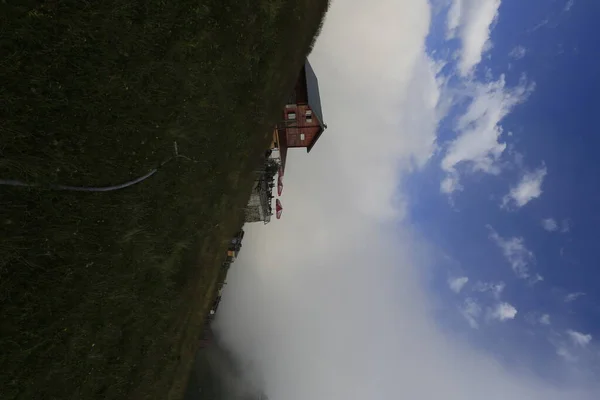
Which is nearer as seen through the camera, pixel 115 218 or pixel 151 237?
pixel 115 218

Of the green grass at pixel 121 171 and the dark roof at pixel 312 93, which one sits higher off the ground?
the dark roof at pixel 312 93

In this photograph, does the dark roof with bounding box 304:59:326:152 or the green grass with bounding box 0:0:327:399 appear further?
the dark roof with bounding box 304:59:326:152

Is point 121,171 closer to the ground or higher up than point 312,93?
closer to the ground

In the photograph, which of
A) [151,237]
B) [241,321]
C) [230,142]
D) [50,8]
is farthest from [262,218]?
[241,321]

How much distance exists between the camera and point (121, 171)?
13688 mm

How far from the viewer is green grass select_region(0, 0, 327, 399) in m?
11.2

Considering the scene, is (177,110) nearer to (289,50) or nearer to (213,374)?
(289,50)

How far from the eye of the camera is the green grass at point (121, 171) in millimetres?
11156

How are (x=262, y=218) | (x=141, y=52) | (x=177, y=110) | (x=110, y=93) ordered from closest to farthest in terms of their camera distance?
(x=110, y=93) < (x=141, y=52) < (x=177, y=110) < (x=262, y=218)

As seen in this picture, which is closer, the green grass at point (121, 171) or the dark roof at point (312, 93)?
the green grass at point (121, 171)

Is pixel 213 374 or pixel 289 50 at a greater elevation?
pixel 289 50

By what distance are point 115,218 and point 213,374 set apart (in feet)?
164

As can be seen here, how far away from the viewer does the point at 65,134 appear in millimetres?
11820

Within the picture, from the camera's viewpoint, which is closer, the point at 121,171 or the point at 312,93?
the point at 121,171
